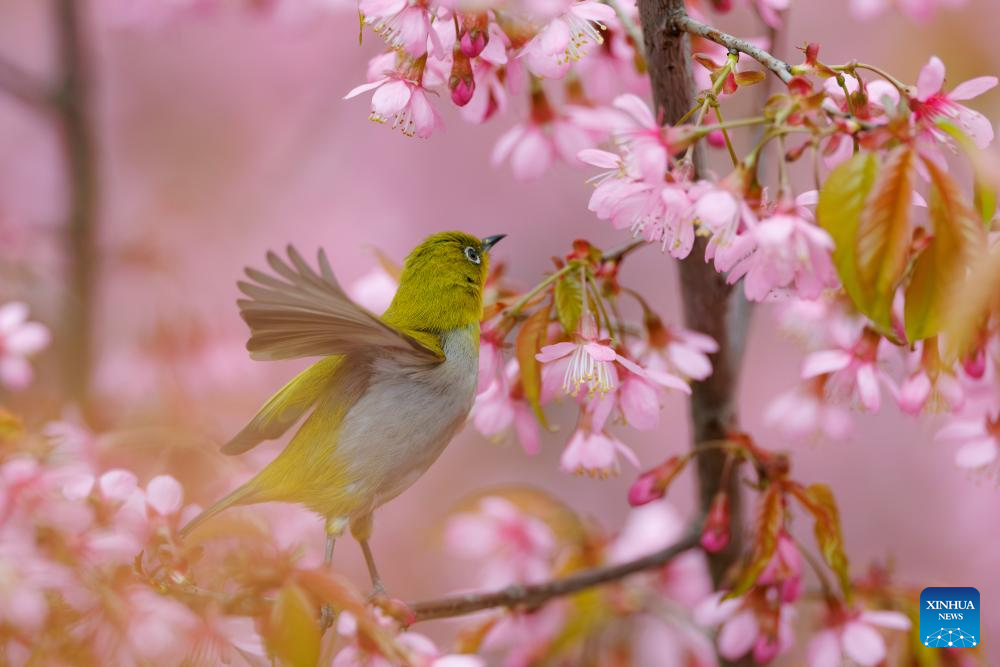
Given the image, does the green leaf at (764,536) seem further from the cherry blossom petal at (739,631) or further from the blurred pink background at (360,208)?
the blurred pink background at (360,208)

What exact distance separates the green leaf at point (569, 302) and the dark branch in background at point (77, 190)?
110cm

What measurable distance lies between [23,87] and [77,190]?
19 centimetres

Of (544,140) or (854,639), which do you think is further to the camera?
(544,140)

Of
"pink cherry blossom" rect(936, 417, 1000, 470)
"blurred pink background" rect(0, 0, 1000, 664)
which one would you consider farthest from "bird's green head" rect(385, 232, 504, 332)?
"blurred pink background" rect(0, 0, 1000, 664)

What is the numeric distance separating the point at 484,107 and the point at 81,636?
71 cm

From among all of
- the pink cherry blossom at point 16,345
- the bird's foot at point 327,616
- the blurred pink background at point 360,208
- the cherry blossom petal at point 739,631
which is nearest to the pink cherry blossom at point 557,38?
the bird's foot at point 327,616

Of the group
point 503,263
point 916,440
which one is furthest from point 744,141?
point 916,440

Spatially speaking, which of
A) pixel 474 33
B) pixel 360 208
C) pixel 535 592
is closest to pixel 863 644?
pixel 535 592

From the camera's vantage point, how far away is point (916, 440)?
3.10 meters

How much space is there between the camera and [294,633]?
74 centimetres

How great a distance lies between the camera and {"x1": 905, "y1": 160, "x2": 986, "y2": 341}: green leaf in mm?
742

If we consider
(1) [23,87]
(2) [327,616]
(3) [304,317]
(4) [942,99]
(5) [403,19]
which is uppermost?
(1) [23,87]

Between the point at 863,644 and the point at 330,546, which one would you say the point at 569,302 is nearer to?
the point at 330,546

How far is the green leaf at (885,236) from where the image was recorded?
717 millimetres
